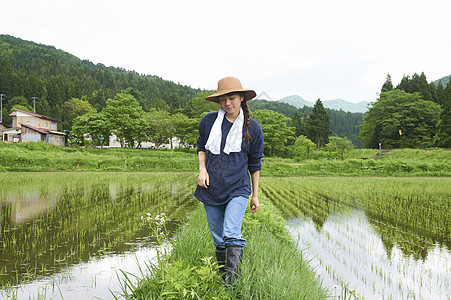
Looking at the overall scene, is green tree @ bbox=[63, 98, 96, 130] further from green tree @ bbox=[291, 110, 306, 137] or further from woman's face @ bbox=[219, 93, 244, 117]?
woman's face @ bbox=[219, 93, 244, 117]

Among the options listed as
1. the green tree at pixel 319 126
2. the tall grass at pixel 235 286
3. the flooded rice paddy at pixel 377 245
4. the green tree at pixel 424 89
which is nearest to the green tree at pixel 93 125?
the green tree at pixel 319 126

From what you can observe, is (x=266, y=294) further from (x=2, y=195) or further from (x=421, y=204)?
(x=2, y=195)

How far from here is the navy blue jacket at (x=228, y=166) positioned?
7.93 feet

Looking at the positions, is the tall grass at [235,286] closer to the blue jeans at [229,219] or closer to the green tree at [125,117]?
the blue jeans at [229,219]

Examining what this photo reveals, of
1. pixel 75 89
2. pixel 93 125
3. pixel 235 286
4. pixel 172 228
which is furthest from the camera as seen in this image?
pixel 75 89

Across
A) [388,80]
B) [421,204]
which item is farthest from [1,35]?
[421,204]

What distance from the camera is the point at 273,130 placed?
4350cm

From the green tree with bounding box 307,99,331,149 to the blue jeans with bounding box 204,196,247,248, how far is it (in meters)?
52.6

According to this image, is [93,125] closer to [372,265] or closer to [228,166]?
[372,265]

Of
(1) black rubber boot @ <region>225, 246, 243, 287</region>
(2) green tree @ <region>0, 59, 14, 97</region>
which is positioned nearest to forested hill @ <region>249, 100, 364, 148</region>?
(2) green tree @ <region>0, 59, 14, 97</region>

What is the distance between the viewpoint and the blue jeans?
2340 mm

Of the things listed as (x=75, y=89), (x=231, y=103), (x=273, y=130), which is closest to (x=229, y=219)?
(x=231, y=103)

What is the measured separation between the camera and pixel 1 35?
452ft

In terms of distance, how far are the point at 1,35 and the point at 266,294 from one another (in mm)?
170838
